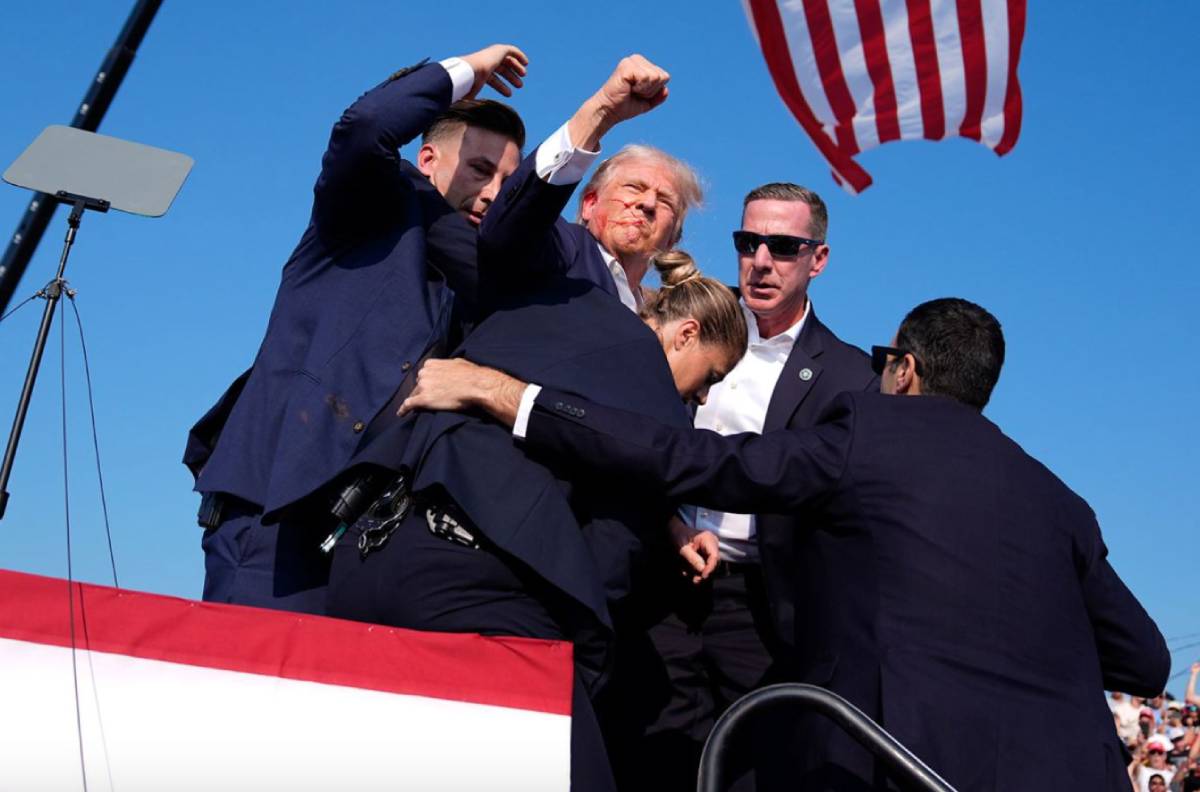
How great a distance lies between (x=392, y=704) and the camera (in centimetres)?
280

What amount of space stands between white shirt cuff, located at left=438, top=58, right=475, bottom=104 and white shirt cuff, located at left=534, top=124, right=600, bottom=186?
547 millimetres

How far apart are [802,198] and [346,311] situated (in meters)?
2.66

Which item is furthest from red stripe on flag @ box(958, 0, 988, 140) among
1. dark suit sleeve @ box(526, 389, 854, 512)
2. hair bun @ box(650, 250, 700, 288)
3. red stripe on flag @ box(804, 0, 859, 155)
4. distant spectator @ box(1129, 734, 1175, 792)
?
distant spectator @ box(1129, 734, 1175, 792)

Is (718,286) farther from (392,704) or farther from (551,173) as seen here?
(392,704)

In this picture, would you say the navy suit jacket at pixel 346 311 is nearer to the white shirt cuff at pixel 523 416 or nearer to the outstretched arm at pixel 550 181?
the outstretched arm at pixel 550 181

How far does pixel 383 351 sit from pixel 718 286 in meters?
1.26

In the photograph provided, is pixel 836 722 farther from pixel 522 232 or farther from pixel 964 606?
pixel 522 232

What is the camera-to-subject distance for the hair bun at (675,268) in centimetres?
461

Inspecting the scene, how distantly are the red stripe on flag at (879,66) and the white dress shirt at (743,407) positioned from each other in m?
1.73

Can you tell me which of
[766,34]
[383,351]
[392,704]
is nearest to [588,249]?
[383,351]

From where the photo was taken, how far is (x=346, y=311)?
3617 mm

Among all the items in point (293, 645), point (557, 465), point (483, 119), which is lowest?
point (293, 645)

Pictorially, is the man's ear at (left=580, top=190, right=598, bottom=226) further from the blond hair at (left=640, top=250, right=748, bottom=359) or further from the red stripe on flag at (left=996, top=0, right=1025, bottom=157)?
the red stripe on flag at (left=996, top=0, right=1025, bottom=157)

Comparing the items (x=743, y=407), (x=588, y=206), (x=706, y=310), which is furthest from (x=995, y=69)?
(x=706, y=310)
